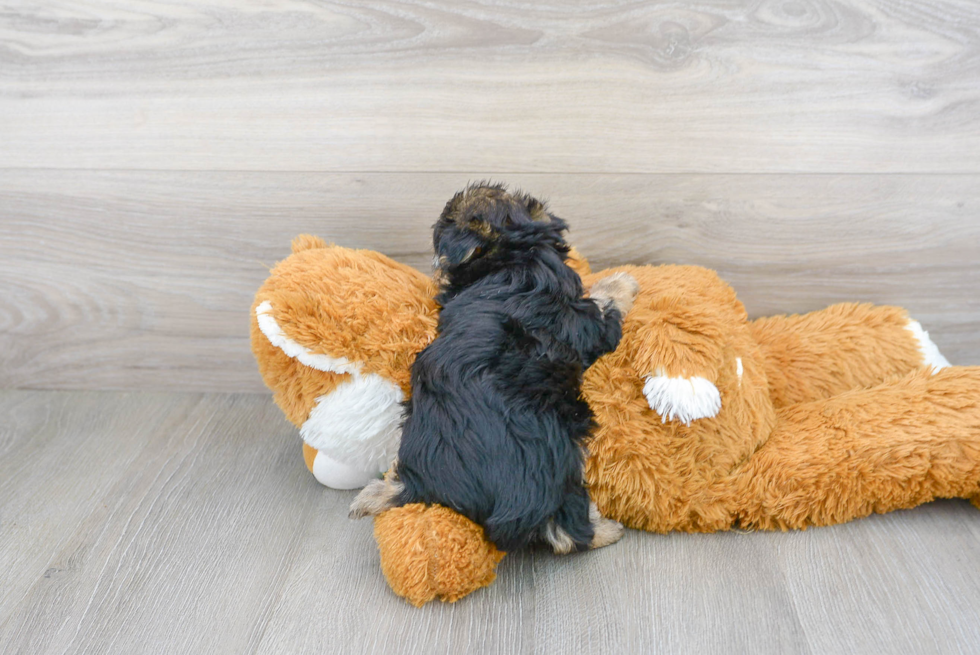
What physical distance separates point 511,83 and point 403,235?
25cm

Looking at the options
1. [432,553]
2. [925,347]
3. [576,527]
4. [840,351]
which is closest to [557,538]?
[576,527]

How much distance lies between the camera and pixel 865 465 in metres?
0.79

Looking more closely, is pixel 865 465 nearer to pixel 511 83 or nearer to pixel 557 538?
pixel 557 538

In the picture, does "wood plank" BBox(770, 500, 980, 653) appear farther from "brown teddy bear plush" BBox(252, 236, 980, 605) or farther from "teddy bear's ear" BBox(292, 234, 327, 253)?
"teddy bear's ear" BBox(292, 234, 327, 253)

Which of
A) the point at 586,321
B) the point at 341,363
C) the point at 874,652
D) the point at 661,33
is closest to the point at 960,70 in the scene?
the point at 661,33

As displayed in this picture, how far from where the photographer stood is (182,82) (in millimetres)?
977

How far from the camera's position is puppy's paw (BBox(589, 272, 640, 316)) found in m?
0.78

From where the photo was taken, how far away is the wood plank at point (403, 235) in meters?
0.98

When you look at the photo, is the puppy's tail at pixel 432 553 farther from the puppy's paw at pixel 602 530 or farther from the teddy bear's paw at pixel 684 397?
the teddy bear's paw at pixel 684 397

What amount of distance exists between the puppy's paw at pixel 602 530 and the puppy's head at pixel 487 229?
293 millimetres

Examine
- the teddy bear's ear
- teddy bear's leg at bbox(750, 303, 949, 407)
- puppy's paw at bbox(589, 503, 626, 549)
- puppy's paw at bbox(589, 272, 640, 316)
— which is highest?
puppy's paw at bbox(589, 272, 640, 316)

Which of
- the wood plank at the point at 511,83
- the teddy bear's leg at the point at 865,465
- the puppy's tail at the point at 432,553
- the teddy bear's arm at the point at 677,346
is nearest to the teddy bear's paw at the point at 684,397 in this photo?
the teddy bear's arm at the point at 677,346

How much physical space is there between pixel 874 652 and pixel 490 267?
512mm

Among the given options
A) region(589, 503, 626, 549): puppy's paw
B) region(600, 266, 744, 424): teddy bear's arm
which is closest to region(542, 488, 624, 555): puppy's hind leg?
region(589, 503, 626, 549): puppy's paw
